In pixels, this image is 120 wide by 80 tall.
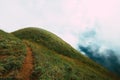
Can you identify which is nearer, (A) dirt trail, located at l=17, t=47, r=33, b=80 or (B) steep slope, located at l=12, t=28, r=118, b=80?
(A) dirt trail, located at l=17, t=47, r=33, b=80

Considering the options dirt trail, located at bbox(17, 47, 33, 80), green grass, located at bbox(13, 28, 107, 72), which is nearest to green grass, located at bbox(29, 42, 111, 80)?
dirt trail, located at bbox(17, 47, 33, 80)

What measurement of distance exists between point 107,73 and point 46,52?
61.0 ft

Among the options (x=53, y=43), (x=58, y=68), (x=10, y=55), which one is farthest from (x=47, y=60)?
(x=53, y=43)

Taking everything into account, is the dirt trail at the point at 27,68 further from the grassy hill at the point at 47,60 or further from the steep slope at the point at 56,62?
the steep slope at the point at 56,62

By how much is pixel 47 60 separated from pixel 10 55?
931 centimetres

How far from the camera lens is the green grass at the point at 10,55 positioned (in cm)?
6450

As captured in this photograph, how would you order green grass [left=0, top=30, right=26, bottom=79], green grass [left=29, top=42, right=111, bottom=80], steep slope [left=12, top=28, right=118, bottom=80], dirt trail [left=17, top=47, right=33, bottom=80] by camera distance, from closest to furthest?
dirt trail [left=17, top=47, right=33, bottom=80] → green grass [left=0, top=30, right=26, bottom=79] → green grass [left=29, top=42, right=111, bottom=80] → steep slope [left=12, top=28, right=118, bottom=80]

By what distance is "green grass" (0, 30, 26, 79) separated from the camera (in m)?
64.5

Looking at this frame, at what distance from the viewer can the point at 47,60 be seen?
2985 inches

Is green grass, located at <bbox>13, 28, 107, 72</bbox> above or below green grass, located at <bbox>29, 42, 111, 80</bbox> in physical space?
above

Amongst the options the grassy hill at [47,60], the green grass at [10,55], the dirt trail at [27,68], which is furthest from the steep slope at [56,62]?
the green grass at [10,55]

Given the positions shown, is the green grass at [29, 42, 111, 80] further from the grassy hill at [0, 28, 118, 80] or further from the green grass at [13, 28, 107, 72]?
the green grass at [13, 28, 107, 72]

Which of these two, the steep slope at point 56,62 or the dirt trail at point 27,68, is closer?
the dirt trail at point 27,68

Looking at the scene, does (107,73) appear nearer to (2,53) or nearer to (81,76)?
(81,76)
